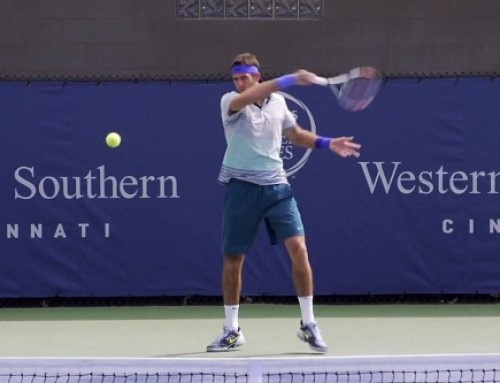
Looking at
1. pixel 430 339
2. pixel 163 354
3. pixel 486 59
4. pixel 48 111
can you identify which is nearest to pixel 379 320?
pixel 430 339

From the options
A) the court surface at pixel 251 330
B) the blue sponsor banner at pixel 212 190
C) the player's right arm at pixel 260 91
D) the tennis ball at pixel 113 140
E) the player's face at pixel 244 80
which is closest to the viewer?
the player's right arm at pixel 260 91

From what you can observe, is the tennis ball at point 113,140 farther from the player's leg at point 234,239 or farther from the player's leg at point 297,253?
the player's leg at point 297,253

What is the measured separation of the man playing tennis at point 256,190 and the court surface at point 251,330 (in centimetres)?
27

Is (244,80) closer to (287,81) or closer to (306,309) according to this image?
(287,81)

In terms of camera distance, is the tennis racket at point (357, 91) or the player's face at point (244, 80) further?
the tennis racket at point (357, 91)

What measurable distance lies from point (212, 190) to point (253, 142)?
207 centimetres

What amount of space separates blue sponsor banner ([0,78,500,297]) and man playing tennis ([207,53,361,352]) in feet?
6.31

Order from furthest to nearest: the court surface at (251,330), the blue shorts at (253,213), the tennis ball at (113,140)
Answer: the tennis ball at (113,140)
the court surface at (251,330)
the blue shorts at (253,213)

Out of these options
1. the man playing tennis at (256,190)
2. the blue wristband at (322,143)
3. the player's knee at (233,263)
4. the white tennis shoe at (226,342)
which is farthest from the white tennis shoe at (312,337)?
the blue wristband at (322,143)

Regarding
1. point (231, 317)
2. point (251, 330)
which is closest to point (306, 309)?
point (231, 317)

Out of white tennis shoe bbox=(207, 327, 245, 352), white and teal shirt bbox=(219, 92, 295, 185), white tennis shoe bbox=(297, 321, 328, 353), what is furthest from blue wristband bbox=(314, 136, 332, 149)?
white tennis shoe bbox=(207, 327, 245, 352)

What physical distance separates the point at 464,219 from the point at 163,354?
9.02 ft

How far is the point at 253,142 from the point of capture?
6.29 metres

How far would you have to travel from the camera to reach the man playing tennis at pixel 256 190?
20.6ft
